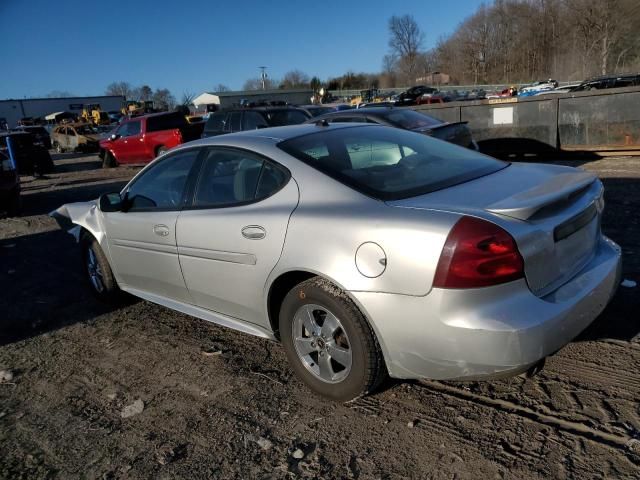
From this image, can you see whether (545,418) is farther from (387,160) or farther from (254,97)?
(254,97)

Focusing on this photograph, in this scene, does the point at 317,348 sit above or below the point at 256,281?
below

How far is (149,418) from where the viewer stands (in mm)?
3051

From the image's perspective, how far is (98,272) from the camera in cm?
486

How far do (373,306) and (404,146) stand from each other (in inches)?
55.8

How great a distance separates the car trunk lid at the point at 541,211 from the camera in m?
2.45

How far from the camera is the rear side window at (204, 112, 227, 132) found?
12539mm

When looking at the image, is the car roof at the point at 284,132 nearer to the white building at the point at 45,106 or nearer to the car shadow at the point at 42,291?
the car shadow at the point at 42,291

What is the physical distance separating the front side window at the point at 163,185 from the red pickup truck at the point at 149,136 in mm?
11520

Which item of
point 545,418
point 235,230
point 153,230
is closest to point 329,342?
point 235,230

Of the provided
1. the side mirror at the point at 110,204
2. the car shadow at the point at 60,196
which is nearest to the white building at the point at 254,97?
the car shadow at the point at 60,196

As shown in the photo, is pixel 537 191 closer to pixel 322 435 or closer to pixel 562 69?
pixel 322 435

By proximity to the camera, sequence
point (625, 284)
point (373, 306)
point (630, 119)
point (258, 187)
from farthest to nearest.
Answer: point (630, 119) → point (625, 284) → point (258, 187) → point (373, 306)

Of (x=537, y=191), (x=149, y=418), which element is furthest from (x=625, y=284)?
(x=149, y=418)

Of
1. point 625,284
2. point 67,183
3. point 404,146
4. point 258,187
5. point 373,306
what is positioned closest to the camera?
point 373,306
